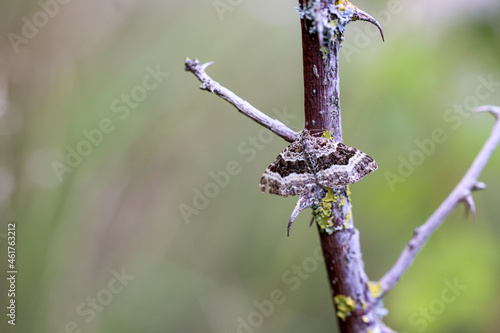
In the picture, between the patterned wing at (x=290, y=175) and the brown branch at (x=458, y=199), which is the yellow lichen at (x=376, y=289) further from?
the patterned wing at (x=290, y=175)

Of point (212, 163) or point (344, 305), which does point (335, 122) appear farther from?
point (212, 163)

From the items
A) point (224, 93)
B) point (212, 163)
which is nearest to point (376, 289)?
point (224, 93)

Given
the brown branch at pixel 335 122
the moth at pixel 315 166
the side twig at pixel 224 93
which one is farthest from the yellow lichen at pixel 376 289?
the side twig at pixel 224 93

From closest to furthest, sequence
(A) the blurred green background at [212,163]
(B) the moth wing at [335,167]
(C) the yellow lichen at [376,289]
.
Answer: (B) the moth wing at [335,167] < (C) the yellow lichen at [376,289] < (A) the blurred green background at [212,163]

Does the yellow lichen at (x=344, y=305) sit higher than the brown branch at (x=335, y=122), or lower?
lower

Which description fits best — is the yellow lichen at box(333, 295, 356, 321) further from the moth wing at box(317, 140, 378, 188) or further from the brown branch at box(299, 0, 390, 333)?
the moth wing at box(317, 140, 378, 188)

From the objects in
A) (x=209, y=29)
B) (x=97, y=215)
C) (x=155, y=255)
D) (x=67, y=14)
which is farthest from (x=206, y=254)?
(x=67, y=14)

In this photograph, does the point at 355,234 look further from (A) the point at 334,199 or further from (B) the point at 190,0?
(B) the point at 190,0
